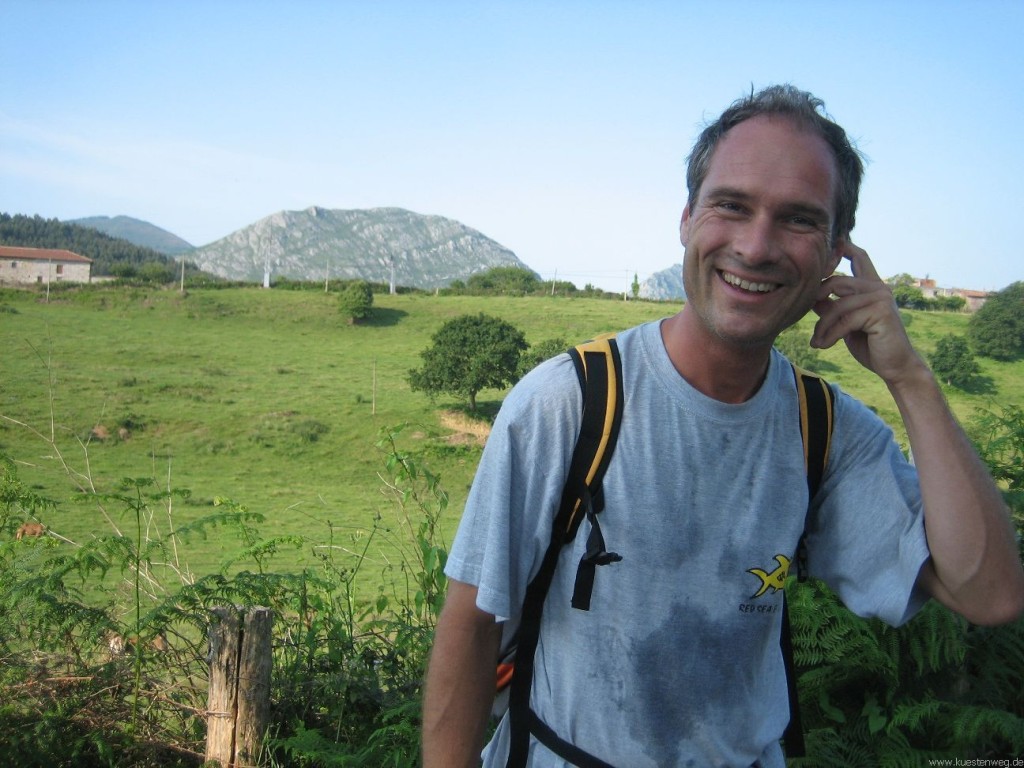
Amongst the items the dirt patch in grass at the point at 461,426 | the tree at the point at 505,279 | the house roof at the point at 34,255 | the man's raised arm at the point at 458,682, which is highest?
the tree at the point at 505,279

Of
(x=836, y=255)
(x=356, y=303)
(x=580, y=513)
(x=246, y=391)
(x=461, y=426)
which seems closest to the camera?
(x=580, y=513)

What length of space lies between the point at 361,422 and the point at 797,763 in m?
37.4

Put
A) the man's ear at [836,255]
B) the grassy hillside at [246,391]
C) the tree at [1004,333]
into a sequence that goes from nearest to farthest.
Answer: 1. the man's ear at [836,255]
2. the grassy hillside at [246,391]
3. the tree at [1004,333]

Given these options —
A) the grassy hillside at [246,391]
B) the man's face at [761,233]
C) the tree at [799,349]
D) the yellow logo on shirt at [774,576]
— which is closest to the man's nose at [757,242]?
the man's face at [761,233]

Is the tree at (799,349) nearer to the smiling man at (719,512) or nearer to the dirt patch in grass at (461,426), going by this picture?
the dirt patch in grass at (461,426)

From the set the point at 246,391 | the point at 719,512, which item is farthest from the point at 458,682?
the point at 246,391

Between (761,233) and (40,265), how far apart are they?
9676cm

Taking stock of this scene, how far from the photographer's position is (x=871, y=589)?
4.98ft

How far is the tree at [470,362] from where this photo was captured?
137 ft

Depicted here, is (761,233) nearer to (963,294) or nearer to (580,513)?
(580,513)

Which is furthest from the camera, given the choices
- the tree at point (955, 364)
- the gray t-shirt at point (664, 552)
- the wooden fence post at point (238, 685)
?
the tree at point (955, 364)

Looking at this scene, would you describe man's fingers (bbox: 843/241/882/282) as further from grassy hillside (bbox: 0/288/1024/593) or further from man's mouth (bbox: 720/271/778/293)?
grassy hillside (bbox: 0/288/1024/593)

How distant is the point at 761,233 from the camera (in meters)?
1.44

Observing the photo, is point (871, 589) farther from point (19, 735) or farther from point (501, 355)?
point (501, 355)
